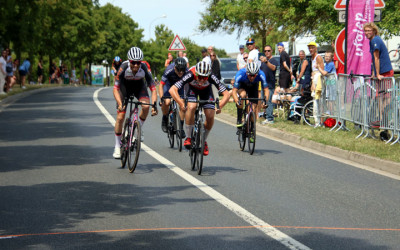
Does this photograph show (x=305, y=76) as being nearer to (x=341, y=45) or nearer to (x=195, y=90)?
(x=341, y=45)

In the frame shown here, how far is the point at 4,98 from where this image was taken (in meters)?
29.8

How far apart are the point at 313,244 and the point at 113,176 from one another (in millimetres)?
4826

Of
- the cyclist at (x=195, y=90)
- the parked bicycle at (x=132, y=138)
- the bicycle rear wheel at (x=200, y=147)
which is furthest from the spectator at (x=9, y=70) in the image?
the bicycle rear wheel at (x=200, y=147)

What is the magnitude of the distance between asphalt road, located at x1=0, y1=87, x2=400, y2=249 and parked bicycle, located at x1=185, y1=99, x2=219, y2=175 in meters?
0.21

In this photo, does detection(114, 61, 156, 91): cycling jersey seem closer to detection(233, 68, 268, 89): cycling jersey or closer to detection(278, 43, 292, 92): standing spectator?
detection(233, 68, 268, 89): cycling jersey

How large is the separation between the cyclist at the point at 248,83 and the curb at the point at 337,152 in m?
1.59

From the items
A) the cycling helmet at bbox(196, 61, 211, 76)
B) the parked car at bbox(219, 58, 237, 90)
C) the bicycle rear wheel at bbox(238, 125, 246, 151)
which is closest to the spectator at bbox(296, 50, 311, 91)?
the bicycle rear wheel at bbox(238, 125, 246, 151)

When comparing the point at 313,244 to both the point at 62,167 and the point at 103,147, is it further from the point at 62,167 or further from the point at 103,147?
the point at 103,147

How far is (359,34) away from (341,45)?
0.95m

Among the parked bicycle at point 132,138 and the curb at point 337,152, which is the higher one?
the parked bicycle at point 132,138

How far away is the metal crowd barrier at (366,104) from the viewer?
1377cm

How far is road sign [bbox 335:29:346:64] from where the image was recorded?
649 inches

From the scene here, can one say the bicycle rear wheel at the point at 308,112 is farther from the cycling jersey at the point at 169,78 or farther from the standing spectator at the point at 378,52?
the cycling jersey at the point at 169,78

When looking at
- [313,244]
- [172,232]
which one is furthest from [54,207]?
[313,244]
